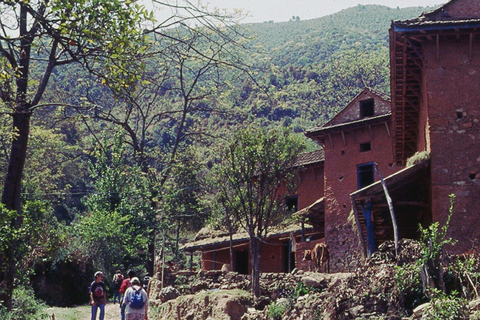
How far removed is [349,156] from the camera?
99.3 ft

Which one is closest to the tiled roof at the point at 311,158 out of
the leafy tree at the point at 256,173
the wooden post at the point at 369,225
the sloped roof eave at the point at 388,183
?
the leafy tree at the point at 256,173

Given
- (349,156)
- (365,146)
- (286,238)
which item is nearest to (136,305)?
(349,156)

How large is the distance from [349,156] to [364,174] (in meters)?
1.02

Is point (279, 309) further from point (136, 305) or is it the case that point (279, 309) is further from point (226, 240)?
point (226, 240)

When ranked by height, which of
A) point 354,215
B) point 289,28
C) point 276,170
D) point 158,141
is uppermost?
point 289,28

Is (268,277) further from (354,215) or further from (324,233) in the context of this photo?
(324,233)

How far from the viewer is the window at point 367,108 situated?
30.2 meters

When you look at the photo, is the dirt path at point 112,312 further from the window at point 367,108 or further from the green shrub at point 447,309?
the window at point 367,108

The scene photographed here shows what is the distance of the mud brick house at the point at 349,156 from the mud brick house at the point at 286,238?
3.33 feet

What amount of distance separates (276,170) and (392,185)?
562cm

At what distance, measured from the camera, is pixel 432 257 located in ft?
40.2

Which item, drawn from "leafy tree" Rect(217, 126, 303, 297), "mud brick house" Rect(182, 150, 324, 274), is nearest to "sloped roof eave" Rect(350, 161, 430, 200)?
"leafy tree" Rect(217, 126, 303, 297)

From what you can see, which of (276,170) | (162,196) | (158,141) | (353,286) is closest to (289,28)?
(158,141)

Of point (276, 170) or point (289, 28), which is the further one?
point (289, 28)
